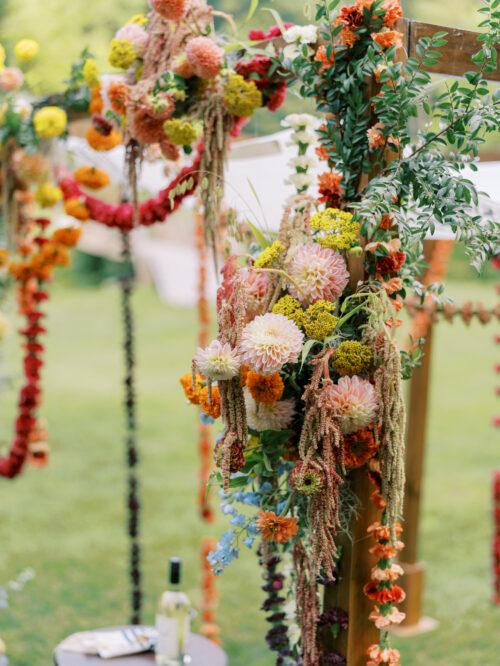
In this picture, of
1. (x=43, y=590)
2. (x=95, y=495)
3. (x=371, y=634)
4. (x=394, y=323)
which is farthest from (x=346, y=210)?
(x=95, y=495)

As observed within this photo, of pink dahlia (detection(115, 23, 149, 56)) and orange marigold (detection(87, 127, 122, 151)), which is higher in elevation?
pink dahlia (detection(115, 23, 149, 56))

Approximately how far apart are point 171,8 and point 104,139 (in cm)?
71

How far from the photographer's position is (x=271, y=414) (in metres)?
1.85

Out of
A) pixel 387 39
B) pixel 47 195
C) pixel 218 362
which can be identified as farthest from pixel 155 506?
pixel 387 39

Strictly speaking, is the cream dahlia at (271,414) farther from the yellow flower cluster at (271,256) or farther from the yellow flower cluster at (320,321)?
the yellow flower cluster at (271,256)

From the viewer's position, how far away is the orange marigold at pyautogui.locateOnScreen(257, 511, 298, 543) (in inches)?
72.7

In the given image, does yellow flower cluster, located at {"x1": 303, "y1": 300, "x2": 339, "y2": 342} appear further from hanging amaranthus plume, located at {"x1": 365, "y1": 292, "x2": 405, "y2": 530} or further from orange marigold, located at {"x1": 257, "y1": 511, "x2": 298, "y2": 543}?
orange marigold, located at {"x1": 257, "y1": 511, "x2": 298, "y2": 543}

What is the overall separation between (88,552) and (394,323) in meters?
4.22

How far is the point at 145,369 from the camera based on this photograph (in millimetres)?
11000

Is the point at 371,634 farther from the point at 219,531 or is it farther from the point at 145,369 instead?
the point at 145,369

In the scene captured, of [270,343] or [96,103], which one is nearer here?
[270,343]

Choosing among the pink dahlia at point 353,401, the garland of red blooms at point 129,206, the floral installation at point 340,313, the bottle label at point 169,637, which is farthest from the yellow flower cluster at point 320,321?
the bottle label at point 169,637

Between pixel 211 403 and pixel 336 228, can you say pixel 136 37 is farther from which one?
pixel 211 403

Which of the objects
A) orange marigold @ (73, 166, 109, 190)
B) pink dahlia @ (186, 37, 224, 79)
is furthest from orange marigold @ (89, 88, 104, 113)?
pink dahlia @ (186, 37, 224, 79)
